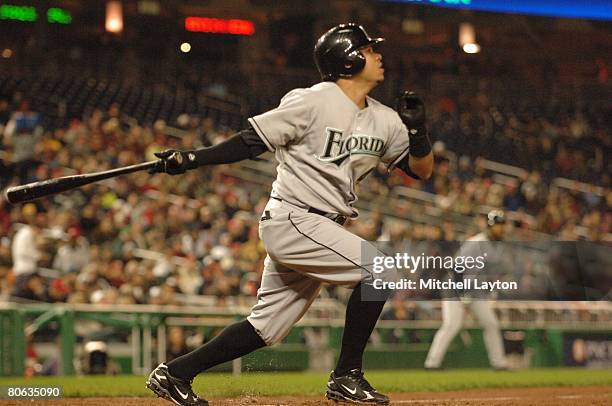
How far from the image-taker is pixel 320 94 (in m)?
3.94

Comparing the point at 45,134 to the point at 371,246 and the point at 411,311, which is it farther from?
the point at 371,246

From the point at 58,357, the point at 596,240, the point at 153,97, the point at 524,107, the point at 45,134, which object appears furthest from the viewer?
the point at 524,107

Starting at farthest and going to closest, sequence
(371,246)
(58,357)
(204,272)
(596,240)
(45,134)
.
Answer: (596,240) → (45,134) → (204,272) → (58,357) → (371,246)

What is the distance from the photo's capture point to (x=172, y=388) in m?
3.95

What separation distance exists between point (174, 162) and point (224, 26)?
13.1 meters

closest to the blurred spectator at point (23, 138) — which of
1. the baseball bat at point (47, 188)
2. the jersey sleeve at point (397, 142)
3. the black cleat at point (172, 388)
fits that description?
the baseball bat at point (47, 188)

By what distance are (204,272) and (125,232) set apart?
1129 millimetres

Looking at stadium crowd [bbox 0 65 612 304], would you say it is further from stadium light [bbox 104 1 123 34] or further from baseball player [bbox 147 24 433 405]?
baseball player [bbox 147 24 433 405]

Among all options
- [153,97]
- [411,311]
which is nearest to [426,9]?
[153,97]

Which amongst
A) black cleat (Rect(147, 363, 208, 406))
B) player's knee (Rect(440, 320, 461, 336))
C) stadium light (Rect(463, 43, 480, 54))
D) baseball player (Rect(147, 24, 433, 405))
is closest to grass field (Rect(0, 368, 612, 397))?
player's knee (Rect(440, 320, 461, 336))

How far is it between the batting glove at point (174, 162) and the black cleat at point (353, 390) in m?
1.09

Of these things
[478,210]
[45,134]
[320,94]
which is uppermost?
[45,134]

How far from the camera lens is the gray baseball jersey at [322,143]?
3867 mm

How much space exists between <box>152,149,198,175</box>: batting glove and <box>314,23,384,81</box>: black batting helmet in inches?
29.7
